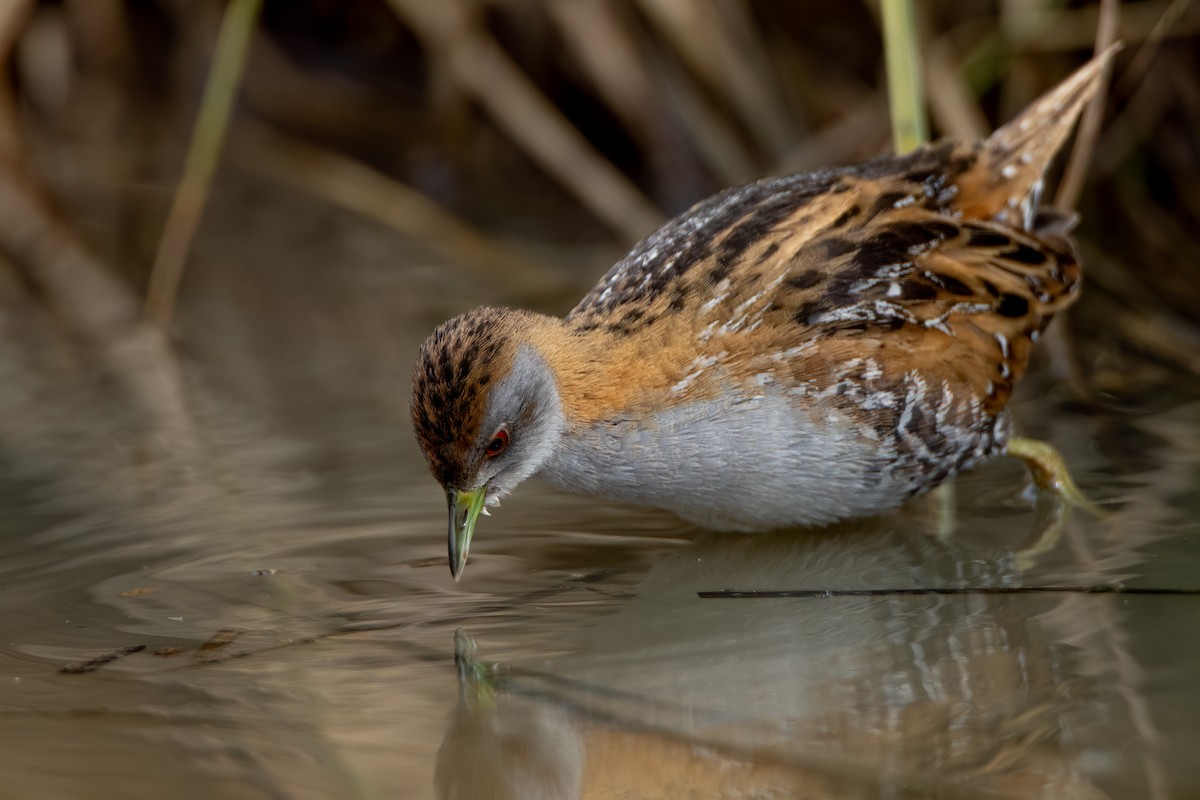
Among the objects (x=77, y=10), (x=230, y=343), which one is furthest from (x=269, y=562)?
(x=77, y=10)

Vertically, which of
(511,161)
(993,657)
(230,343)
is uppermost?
(511,161)

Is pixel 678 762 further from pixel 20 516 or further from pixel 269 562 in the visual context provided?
pixel 20 516

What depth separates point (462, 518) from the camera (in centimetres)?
364

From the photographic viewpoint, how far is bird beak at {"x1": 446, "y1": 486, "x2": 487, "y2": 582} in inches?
139

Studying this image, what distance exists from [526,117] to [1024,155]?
290cm

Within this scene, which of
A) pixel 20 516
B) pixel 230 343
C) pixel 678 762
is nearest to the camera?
pixel 678 762

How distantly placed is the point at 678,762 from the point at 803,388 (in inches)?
53.3

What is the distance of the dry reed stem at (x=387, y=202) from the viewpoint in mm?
6539

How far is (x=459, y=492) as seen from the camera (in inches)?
143

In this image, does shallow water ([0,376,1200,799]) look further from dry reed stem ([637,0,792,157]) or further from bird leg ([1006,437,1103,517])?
dry reed stem ([637,0,792,157])

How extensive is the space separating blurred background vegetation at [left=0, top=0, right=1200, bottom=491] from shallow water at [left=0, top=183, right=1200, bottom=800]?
714mm

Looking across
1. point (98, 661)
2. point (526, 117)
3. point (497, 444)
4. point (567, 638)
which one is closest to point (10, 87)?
point (526, 117)

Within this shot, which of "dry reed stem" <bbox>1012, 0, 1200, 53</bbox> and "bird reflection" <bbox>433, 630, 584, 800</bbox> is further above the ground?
"dry reed stem" <bbox>1012, 0, 1200, 53</bbox>

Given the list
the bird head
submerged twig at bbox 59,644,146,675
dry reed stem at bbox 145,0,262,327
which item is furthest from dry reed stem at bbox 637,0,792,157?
submerged twig at bbox 59,644,146,675
